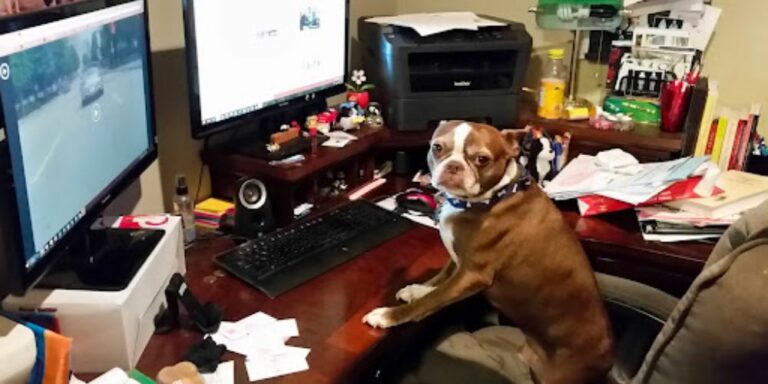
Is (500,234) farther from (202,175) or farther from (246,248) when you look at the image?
(202,175)

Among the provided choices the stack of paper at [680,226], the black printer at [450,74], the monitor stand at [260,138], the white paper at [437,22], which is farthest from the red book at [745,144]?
the monitor stand at [260,138]

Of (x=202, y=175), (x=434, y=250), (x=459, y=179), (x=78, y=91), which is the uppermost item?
(x=78, y=91)

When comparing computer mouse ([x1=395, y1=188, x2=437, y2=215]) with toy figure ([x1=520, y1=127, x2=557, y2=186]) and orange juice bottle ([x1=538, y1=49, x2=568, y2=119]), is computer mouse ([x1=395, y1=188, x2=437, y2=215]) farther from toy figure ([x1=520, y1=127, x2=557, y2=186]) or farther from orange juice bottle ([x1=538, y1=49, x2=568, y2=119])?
orange juice bottle ([x1=538, y1=49, x2=568, y2=119])

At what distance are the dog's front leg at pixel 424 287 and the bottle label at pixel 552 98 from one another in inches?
32.2

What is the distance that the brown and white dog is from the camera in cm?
145

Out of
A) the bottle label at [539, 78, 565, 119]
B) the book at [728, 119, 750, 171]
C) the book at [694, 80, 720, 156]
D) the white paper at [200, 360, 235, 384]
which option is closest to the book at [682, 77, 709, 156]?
the book at [694, 80, 720, 156]

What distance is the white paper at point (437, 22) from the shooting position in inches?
79.7

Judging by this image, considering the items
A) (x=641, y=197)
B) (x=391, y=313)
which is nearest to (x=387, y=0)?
(x=641, y=197)

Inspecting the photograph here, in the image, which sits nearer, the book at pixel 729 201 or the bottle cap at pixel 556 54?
the book at pixel 729 201

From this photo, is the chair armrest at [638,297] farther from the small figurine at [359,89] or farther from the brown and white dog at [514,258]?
the small figurine at [359,89]

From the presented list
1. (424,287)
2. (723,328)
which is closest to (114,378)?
(424,287)

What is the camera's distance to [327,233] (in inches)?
65.2

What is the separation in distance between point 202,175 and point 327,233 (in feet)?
1.37

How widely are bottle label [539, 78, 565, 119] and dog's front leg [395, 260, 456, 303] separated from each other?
82 cm
